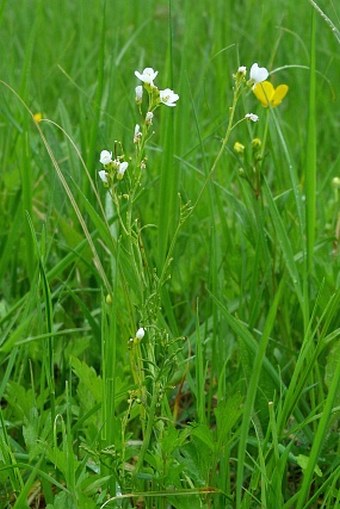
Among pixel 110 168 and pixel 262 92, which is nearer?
pixel 110 168

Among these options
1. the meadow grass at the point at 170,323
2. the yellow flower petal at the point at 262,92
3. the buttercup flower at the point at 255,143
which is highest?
the yellow flower petal at the point at 262,92

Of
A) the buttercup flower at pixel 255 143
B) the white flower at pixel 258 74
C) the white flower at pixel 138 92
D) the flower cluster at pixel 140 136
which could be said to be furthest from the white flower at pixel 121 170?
the buttercup flower at pixel 255 143

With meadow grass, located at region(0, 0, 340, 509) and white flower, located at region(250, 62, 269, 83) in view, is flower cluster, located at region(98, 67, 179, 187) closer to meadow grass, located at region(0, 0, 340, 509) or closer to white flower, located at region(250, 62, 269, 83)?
meadow grass, located at region(0, 0, 340, 509)

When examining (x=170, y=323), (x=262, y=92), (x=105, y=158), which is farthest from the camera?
(x=262, y=92)

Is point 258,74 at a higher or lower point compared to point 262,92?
higher

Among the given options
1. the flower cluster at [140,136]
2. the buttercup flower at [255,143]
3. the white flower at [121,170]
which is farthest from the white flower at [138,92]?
the buttercup flower at [255,143]

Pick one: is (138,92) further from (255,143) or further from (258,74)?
(255,143)

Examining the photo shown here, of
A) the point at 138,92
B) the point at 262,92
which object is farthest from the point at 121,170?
the point at 262,92

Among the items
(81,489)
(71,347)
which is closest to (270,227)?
(71,347)

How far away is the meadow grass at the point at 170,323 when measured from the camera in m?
1.40

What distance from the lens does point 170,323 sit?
1809mm

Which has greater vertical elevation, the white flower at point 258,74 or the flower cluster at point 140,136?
the white flower at point 258,74

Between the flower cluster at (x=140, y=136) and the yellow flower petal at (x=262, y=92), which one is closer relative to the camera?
the flower cluster at (x=140, y=136)

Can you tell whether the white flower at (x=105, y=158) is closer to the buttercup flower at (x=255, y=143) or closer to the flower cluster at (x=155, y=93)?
the flower cluster at (x=155, y=93)
